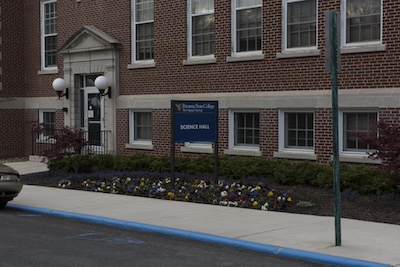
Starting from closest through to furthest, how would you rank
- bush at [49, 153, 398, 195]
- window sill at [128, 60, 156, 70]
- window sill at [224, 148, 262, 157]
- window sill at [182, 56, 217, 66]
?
1. bush at [49, 153, 398, 195]
2. window sill at [224, 148, 262, 157]
3. window sill at [182, 56, 217, 66]
4. window sill at [128, 60, 156, 70]

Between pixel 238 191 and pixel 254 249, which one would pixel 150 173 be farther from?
pixel 254 249

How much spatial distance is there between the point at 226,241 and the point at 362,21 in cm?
768

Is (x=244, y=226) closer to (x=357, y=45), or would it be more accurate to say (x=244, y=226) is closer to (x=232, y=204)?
(x=232, y=204)

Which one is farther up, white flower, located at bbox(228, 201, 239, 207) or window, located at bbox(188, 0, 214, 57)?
window, located at bbox(188, 0, 214, 57)

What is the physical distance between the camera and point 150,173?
16.5 meters

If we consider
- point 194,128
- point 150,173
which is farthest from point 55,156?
point 194,128

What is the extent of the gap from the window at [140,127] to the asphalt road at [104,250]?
9070 mm

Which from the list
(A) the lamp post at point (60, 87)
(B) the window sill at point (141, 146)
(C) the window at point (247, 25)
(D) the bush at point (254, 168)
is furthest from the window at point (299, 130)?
(A) the lamp post at point (60, 87)

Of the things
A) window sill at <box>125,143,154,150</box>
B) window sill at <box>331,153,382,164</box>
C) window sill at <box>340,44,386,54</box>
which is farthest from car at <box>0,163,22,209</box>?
window sill at <box>340,44,386,54</box>

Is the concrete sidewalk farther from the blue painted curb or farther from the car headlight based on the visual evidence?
the car headlight

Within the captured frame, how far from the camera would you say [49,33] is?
23.0 m

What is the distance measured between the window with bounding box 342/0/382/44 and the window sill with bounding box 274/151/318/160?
2.86 m

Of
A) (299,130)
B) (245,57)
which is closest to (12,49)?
(245,57)

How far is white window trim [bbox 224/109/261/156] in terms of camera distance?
16.2 meters
